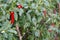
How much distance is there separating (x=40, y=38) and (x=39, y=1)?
0.44 metres

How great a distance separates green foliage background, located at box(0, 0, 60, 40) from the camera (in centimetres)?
183

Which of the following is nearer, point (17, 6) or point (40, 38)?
point (17, 6)

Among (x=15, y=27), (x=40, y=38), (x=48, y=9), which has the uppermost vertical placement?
(x=48, y=9)

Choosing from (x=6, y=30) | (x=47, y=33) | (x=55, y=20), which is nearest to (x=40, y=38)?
(x=47, y=33)

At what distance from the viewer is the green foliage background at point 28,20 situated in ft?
6.02

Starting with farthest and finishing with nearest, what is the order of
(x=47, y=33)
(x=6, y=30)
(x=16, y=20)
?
(x=47, y=33) → (x=16, y=20) → (x=6, y=30)

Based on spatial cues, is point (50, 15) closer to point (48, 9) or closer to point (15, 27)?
point (48, 9)

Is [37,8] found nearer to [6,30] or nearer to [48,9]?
[48,9]

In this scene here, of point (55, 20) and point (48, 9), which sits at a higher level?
point (48, 9)

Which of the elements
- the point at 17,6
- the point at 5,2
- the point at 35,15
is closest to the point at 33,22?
the point at 35,15


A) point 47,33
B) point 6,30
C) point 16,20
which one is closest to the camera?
point 6,30

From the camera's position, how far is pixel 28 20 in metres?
2.00

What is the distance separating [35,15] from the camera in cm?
204

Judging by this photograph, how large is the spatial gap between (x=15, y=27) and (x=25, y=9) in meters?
0.22
